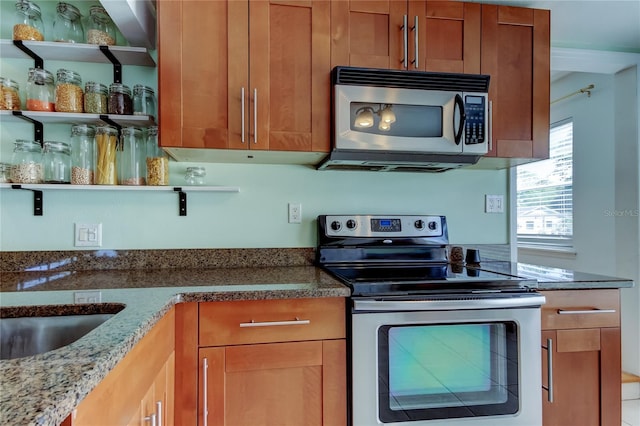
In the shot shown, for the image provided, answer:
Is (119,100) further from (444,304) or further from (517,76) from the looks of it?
(517,76)

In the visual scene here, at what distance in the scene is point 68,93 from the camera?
1.58m

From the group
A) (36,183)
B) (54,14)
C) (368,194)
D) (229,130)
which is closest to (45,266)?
(36,183)

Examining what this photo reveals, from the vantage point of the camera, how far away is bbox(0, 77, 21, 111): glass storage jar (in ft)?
5.10

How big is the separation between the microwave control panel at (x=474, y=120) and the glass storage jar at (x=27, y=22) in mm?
1989

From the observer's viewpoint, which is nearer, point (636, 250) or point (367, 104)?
point (367, 104)

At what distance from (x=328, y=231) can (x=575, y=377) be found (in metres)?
1.23

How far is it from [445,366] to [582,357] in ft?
1.97

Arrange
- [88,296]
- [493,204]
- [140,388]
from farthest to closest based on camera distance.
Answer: [493,204] → [88,296] → [140,388]

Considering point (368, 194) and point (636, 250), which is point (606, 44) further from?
point (368, 194)

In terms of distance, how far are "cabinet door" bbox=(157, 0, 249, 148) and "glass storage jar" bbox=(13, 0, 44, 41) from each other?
62 centimetres

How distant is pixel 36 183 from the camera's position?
5.12 feet

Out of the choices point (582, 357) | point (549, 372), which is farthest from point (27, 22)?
point (582, 357)

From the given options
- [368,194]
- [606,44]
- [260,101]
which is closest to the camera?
[260,101]

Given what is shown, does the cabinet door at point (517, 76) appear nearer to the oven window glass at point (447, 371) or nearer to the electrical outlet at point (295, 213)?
the oven window glass at point (447, 371)
